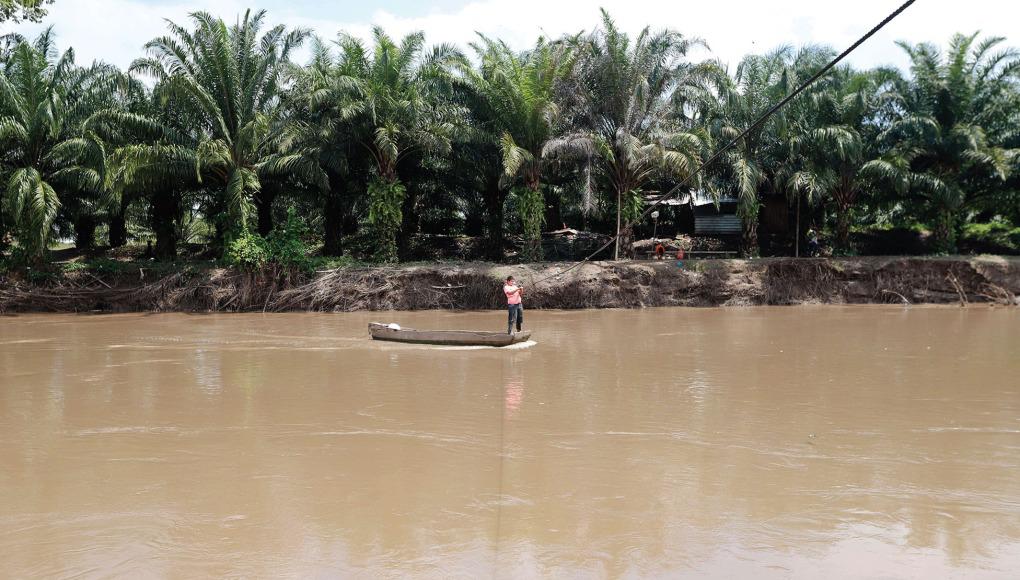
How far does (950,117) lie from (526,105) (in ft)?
46.6

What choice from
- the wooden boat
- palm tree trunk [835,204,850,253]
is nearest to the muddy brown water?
the wooden boat

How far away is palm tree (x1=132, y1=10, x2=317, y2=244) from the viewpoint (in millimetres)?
22141

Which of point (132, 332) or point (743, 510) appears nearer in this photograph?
point (743, 510)

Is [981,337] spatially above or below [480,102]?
below

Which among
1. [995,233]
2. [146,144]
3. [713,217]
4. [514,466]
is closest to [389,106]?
[146,144]

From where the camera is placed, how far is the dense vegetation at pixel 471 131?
22.4m

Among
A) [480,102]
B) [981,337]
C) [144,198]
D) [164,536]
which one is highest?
[480,102]

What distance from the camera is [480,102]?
79.0 feet

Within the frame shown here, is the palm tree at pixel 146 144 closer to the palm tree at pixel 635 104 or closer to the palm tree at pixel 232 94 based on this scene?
the palm tree at pixel 232 94

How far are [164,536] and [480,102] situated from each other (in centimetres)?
2044

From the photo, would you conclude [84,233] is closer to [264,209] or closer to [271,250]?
[264,209]

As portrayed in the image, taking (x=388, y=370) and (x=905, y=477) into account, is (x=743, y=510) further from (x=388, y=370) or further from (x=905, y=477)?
(x=388, y=370)

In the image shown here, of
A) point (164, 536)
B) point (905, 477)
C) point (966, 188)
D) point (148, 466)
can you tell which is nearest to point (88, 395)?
point (148, 466)

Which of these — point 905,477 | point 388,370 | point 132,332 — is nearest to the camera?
point 905,477
